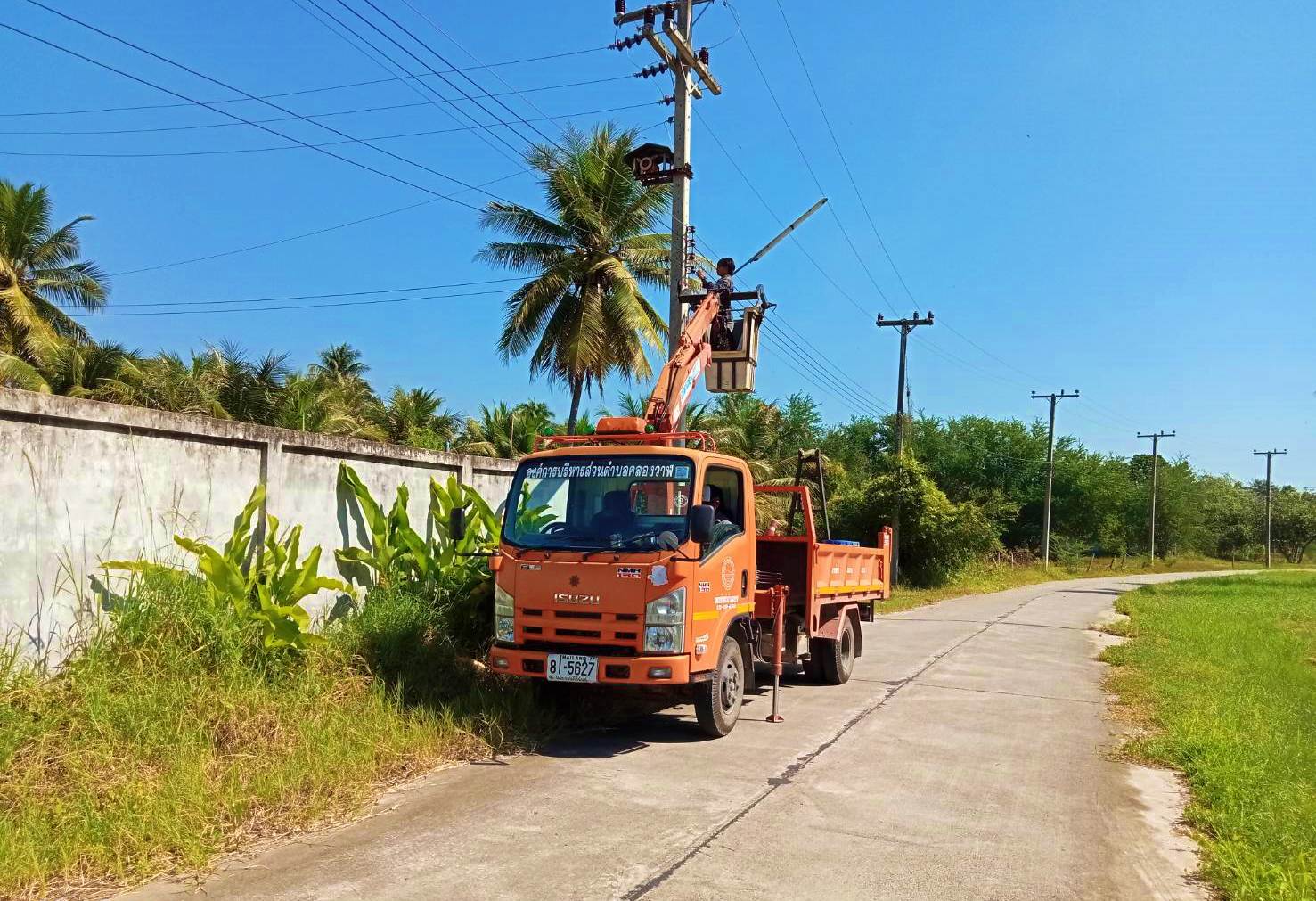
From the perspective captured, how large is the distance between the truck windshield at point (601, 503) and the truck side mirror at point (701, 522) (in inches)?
7.8

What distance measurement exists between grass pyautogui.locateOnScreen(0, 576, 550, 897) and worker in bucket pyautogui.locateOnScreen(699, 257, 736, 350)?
5.03 meters

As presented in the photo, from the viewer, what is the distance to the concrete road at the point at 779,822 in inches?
179

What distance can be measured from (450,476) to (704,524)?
14.1ft

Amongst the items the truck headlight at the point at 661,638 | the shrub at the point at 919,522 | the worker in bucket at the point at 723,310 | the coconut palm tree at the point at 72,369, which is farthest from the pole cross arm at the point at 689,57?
the shrub at the point at 919,522

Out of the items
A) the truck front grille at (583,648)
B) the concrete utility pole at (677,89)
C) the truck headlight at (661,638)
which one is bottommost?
the truck front grille at (583,648)

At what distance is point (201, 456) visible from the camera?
716 cm

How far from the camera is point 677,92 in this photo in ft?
48.1

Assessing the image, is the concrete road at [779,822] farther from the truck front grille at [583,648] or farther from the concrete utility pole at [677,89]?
the concrete utility pole at [677,89]

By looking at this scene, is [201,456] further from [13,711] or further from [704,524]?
[704,524]

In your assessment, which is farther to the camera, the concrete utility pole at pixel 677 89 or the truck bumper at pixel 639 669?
the concrete utility pole at pixel 677 89

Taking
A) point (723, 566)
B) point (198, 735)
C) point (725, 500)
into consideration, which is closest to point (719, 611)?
point (723, 566)

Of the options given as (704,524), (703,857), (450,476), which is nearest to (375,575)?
(450,476)

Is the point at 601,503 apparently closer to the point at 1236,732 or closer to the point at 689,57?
the point at 1236,732

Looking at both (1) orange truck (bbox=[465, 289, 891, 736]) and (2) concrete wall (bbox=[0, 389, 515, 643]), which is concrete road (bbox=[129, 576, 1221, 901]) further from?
(2) concrete wall (bbox=[0, 389, 515, 643])
